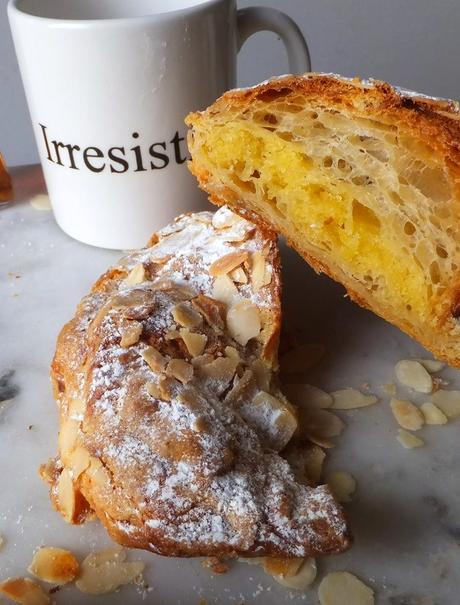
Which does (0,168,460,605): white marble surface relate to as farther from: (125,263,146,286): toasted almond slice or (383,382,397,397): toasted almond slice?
(125,263,146,286): toasted almond slice

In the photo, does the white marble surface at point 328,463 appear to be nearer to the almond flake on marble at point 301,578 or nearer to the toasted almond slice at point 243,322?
the almond flake on marble at point 301,578

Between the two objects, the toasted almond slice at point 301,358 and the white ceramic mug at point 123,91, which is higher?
the white ceramic mug at point 123,91

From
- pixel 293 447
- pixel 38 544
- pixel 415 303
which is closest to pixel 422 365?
pixel 415 303

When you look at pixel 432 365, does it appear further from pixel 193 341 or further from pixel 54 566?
pixel 54 566

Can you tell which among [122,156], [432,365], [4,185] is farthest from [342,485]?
[4,185]

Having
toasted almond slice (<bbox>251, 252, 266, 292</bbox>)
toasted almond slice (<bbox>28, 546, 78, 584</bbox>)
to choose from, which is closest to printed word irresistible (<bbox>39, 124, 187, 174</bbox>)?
toasted almond slice (<bbox>251, 252, 266, 292</bbox>)

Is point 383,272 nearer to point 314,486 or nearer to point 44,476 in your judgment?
point 314,486

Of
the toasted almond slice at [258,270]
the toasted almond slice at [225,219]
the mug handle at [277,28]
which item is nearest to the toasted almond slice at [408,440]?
the toasted almond slice at [258,270]

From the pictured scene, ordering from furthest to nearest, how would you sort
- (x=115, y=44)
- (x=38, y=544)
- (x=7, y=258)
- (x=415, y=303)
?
(x=7, y=258) < (x=115, y=44) < (x=415, y=303) < (x=38, y=544)

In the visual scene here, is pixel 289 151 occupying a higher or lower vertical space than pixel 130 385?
higher
